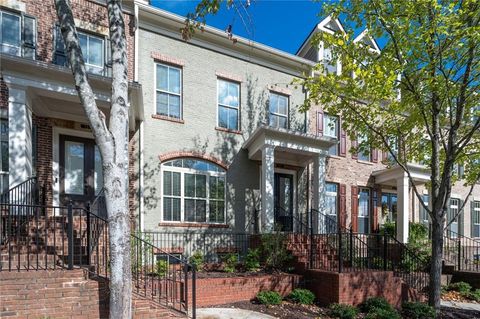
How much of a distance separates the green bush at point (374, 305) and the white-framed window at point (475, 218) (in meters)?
14.6

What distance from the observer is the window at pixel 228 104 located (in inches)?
547

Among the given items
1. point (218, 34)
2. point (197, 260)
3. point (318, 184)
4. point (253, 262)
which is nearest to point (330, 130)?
point (318, 184)

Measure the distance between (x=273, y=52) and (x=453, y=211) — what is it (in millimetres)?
14163

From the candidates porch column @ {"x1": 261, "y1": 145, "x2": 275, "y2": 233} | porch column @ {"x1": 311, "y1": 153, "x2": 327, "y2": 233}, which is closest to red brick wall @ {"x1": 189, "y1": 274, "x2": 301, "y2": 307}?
porch column @ {"x1": 261, "y1": 145, "x2": 275, "y2": 233}

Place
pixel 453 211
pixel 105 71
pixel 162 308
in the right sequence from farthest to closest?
pixel 453 211 < pixel 105 71 < pixel 162 308

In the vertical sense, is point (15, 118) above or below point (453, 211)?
above

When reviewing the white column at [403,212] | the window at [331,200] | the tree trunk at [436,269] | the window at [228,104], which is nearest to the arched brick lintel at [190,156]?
the window at [228,104]

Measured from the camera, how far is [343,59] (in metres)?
10.9

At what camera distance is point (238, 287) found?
9.89 m

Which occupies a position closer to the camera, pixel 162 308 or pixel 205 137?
pixel 162 308

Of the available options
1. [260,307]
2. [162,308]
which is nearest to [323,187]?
[260,307]

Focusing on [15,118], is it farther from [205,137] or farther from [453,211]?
[453,211]

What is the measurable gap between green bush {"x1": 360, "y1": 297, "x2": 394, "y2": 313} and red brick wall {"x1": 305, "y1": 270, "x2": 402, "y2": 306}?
0.78ft

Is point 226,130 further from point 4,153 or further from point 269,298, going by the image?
point 4,153
